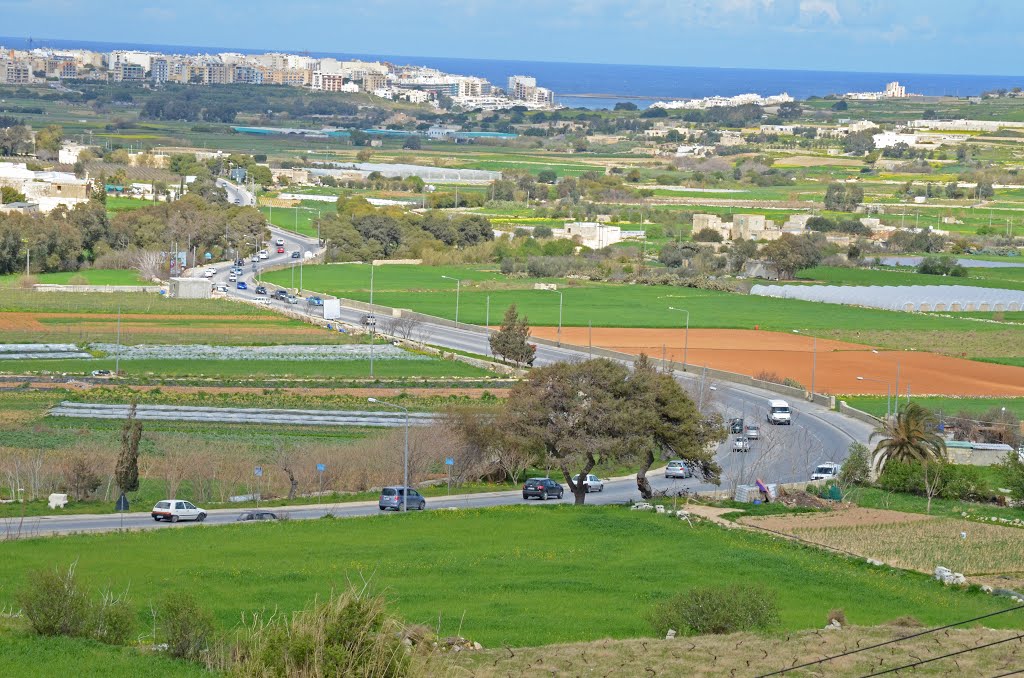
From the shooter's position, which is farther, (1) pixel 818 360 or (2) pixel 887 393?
(1) pixel 818 360

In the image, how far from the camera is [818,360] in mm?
76625

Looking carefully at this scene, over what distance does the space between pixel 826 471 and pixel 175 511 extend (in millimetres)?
20287

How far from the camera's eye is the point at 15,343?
239 feet

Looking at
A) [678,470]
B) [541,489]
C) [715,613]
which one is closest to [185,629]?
[715,613]

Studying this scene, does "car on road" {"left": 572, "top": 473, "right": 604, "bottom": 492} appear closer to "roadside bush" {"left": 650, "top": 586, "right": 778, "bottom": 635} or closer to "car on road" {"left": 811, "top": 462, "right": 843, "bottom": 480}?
"car on road" {"left": 811, "top": 462, "right": 843, "bottom": 480}

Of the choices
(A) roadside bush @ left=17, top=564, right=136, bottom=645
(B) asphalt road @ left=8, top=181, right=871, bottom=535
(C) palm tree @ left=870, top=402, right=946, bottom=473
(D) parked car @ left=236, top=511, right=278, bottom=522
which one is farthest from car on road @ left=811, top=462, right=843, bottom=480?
(A) roadside bush @ left=17, top=564, right=136, bottom=645

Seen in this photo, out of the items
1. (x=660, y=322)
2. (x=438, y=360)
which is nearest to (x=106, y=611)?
(x=438, y=360)

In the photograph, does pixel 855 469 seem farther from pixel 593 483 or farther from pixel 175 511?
pixel 175 511

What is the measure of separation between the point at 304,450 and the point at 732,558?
17188 millimetres

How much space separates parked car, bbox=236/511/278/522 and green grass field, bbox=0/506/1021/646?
215cm

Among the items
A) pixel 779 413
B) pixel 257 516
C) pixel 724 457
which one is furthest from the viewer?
pixel 779 413

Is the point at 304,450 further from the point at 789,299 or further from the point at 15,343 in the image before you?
the point at 789,299

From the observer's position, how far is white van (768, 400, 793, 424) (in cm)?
5888

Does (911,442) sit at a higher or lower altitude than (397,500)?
higher
